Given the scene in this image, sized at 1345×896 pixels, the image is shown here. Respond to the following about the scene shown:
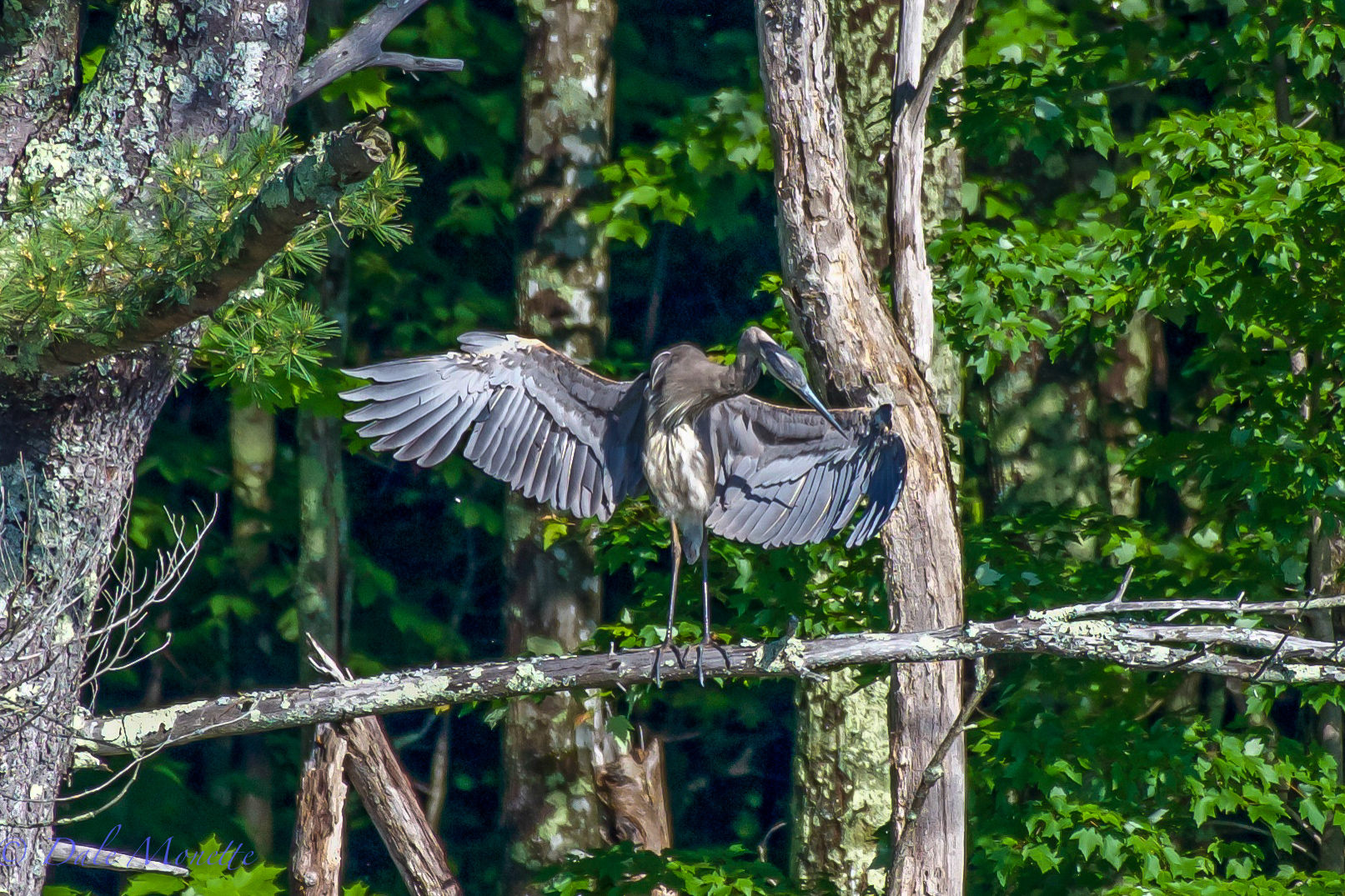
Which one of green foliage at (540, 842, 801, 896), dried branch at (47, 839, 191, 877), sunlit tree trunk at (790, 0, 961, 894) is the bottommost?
green foliage at (540, 842, 801, 896)

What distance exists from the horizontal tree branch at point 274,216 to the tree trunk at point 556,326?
2726 millimetres

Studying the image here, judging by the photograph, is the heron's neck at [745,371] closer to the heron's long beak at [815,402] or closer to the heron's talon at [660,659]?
the heron's long beak at [815,402]

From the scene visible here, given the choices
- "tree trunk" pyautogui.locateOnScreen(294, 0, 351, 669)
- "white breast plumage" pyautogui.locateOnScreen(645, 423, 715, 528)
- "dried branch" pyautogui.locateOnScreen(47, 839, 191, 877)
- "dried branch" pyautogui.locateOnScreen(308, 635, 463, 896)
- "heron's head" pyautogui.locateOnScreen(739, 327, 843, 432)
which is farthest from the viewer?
"tree trunk" pyautogui.locateOnScreen(294, 0, 351, 669)

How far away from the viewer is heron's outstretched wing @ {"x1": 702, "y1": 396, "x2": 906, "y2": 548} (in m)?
4.21

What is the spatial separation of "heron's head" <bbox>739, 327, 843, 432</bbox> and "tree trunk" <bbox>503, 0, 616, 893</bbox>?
1758 mm

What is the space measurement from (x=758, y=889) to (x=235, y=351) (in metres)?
2.24

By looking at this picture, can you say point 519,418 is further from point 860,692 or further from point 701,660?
point 860,692

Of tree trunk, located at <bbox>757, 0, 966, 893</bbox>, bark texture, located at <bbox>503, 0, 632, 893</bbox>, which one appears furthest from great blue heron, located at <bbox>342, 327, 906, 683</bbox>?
bark texture, located at <bbox>503, 0, 632, 893</bbox>

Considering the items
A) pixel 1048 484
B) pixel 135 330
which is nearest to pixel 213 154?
pixel 135 330

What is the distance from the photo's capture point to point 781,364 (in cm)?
431

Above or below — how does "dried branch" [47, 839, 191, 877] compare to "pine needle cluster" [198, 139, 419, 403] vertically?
below

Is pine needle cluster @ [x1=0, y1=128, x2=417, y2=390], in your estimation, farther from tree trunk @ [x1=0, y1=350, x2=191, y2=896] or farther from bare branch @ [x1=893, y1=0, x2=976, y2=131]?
bare branch @ [x1=893, y1=0, x2=976, y2=131]

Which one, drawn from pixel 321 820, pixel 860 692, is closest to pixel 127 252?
pixel 321 820

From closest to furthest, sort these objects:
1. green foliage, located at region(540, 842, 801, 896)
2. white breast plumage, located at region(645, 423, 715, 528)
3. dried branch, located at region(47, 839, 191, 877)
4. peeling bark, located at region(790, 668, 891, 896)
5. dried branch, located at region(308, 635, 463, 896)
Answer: dried branch, located at region(47, 839, 191, 877)
white breast plumage, located at region(645, 423, 715, 528)
green foliage, located at region(540, 842, 801, 896)
dried branch, located at region(308, 635, 463, 896)
peeling bark, located at region(790, 668, 891, 896)
